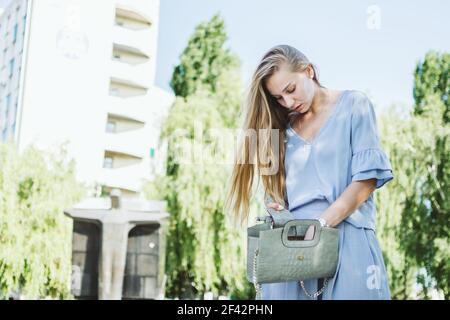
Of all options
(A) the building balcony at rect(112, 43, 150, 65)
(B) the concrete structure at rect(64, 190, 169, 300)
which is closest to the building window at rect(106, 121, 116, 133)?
(A) the building balcony at rect(112, 43, 150, 65)

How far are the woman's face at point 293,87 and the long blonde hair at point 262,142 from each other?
0.03 feet

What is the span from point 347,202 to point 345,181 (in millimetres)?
69

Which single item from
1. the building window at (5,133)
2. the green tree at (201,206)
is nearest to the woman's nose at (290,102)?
the green tree at (201,206)

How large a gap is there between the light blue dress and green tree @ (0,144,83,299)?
7639 millimetres

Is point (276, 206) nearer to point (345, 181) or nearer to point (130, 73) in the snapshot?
point (345, 181)

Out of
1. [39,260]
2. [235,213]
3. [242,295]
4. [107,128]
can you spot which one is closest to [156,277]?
[235,213]

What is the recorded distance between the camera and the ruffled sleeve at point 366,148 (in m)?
1.18

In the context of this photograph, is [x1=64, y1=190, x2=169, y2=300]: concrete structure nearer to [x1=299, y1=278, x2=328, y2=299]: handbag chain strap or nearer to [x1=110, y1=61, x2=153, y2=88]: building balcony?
[x1=299, y1=278, x2=328, y2=299]: handbag chain strap

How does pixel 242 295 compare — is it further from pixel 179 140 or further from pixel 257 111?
pixel 257 111

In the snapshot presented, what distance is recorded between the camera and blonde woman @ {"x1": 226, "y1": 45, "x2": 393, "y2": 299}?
117 centimetres

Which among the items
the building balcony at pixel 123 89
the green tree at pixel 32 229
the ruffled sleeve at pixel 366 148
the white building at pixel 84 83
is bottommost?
the green tree at pixel 32 229

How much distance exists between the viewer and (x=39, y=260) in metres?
8.51

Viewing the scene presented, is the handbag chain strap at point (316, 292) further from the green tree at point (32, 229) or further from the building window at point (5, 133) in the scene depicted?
the building window at point (5, 133)
